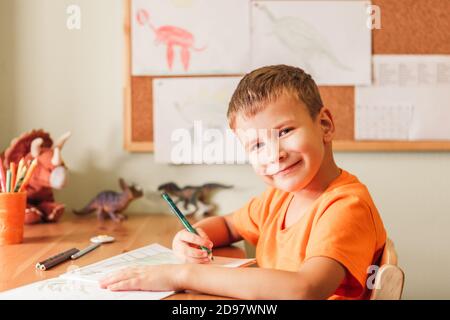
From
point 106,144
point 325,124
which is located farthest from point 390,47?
point 106,144

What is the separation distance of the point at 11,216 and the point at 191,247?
1.19 ft

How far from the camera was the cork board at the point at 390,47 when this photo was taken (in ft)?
4.16

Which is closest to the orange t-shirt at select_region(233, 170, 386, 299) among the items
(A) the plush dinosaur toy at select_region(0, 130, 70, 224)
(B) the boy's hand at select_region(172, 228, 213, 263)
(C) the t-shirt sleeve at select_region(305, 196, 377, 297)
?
(C) the t-shirt sleeve at select_region(305, 196, 377, 297)

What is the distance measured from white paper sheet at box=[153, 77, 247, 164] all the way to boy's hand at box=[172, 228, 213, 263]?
0.47 m

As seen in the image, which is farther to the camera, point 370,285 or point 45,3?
point 45,3

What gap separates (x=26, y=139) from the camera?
46.7 inches

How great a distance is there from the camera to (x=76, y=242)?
0.99m

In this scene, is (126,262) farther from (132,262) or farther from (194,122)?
(194,122)

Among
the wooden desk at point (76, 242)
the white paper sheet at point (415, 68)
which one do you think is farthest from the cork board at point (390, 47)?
the wooden desk at point (76, 242)

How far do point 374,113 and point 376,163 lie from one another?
0.12 meters

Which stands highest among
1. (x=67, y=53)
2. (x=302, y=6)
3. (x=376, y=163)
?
(x=302, y=6)

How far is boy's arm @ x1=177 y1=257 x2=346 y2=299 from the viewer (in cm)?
61

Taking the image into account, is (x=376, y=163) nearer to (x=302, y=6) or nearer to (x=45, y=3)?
(x=302, y=6)
